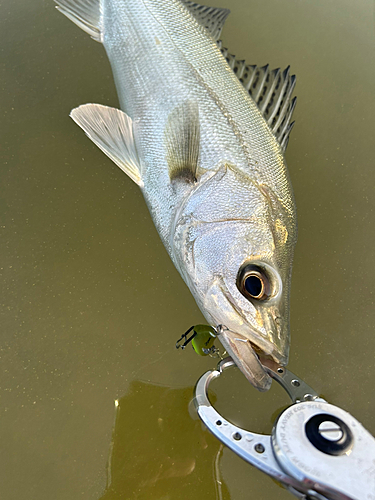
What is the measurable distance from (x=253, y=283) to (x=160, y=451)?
49 cm

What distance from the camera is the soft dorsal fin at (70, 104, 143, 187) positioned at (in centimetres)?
82

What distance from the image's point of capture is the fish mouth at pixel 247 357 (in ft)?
1.93

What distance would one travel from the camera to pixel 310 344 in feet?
3.02

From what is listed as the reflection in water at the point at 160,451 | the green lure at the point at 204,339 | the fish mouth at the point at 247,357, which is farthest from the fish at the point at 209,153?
the reflection in water at the point at 160,451

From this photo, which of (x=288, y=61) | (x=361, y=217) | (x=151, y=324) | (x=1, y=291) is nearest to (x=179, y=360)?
(x=151, y=324)

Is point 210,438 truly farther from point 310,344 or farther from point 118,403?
point 310,344

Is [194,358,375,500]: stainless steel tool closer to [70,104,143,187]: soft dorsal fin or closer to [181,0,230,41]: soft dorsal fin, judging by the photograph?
[70,104,143,187]: soft dorsal fin

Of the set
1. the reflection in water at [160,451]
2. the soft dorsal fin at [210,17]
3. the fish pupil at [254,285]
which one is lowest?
the reflection in water at [160,451]

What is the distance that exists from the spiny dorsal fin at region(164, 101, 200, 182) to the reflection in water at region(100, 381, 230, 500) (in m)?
0.53

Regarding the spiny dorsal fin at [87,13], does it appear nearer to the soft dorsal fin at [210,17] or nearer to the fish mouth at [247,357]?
the soft dorsal fin at [210,17]

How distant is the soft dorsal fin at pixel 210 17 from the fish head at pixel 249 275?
19.6 inches

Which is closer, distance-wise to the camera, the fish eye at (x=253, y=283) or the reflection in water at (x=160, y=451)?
the fish eye at (x=253, y=283)

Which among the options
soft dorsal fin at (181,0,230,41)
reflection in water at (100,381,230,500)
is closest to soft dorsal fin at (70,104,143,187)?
soft dorsal fin at (181,0,230,41)

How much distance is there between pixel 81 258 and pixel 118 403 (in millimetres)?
377
